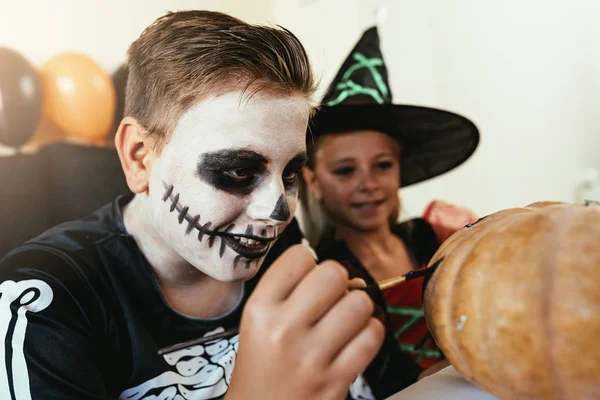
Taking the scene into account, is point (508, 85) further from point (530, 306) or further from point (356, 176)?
point (530, 306)

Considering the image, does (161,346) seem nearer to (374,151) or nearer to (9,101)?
(9,101)

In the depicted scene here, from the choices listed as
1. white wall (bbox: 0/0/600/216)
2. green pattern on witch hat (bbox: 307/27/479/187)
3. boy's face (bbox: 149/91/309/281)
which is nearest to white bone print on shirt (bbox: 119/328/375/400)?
boy's face (bbox: 149/91/309/281)

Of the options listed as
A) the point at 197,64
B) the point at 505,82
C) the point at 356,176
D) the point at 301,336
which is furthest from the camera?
the point at 505,82

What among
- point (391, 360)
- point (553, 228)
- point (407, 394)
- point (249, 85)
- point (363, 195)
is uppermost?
point (249, 85)

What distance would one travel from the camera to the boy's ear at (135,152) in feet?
1.75

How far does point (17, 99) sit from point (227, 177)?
276 mm

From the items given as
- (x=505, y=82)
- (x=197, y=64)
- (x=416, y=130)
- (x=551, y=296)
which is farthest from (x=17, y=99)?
(x=505, y=82)

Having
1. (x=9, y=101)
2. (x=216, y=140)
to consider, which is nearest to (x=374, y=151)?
(x=216, y=140)

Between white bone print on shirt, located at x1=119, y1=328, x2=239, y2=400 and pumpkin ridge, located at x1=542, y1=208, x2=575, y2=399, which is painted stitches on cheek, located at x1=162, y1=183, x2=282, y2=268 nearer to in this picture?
white bone print on shirt, located at x1=119, y1=328, x2=239, y2=400

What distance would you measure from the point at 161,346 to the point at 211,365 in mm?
73

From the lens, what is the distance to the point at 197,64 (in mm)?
500

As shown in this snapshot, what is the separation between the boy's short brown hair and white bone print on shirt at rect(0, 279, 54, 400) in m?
0.21

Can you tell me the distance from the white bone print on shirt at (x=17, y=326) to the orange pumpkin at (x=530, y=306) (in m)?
0.43

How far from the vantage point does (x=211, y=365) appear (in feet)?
1.94
